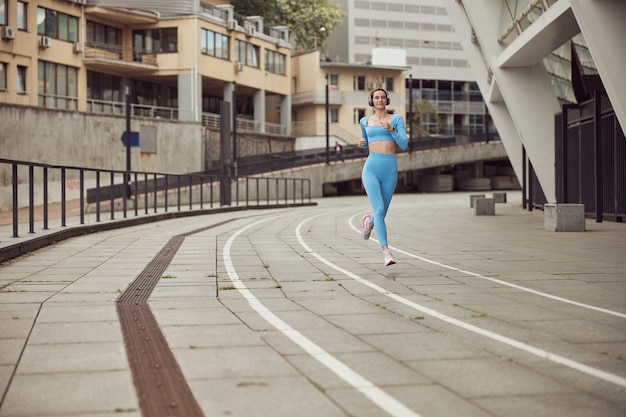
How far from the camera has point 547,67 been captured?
2791 centimetres

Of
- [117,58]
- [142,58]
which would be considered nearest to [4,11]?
[117,58]

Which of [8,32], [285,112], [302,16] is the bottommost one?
[285,112]

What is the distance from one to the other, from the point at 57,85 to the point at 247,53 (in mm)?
17023

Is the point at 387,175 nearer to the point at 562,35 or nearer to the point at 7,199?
the point at 7,199

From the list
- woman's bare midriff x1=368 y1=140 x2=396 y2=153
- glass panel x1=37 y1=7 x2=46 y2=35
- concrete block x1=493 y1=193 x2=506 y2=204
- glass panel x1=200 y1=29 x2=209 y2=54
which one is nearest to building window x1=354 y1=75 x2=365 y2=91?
glass panel x1=200 y1=29 x2=209 y2=54

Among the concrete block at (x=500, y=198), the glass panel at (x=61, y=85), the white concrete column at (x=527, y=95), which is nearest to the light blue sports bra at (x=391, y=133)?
the white concrete column at (x=527, y=95)

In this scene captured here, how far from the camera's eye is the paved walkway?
4289 millimetres

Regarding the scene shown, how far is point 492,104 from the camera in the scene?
36781 mm

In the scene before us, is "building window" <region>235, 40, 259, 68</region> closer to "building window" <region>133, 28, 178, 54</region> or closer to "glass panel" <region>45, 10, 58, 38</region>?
"building window" <region>133, 28, 178, 54</region>

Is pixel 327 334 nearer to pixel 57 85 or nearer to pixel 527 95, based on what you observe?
pixel 527 95

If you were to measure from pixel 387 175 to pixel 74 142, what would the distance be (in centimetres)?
3591

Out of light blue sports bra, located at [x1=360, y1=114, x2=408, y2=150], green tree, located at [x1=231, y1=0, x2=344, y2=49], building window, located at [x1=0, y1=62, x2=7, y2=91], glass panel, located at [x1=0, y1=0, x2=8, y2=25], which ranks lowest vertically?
light blue sports bra, located at [x1=360, y1=114, x2=408, y2=150]

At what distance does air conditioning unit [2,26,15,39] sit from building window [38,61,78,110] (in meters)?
3.39

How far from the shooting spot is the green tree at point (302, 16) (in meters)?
74.1
